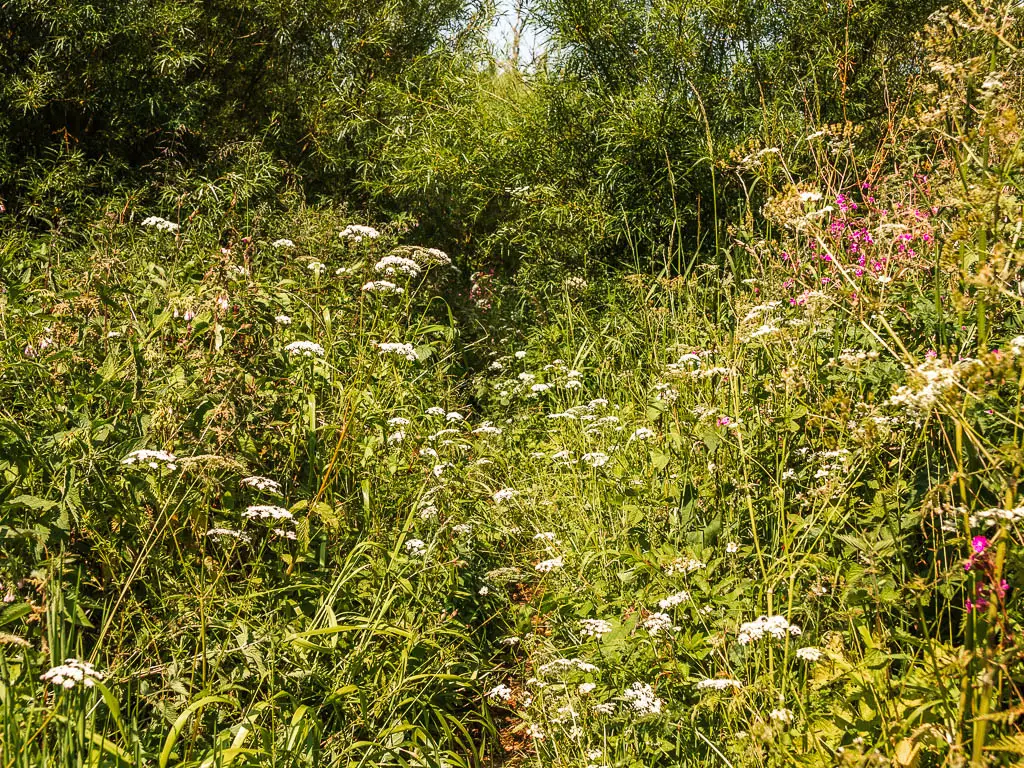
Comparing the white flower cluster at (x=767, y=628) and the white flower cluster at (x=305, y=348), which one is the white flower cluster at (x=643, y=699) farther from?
the white flower cluster at (x=305, y=348)

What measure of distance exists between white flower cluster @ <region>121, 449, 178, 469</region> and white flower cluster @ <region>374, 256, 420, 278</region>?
1.31m

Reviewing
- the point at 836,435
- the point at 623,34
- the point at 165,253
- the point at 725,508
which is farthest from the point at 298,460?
the point at 623,34

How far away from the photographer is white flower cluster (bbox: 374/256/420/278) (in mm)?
3445

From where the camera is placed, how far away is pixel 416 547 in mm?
2846

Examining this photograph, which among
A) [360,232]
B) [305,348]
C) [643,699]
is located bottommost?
[643,699]

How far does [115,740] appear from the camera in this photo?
2.19 meters

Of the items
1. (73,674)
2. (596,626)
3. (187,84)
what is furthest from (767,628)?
(187,84)

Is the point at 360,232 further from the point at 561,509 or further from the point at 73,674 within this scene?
the point at 73,674

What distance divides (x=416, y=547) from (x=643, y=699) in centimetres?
103

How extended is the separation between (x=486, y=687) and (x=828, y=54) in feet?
14.6

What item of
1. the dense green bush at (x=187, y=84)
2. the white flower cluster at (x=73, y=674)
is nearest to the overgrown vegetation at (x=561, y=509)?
the white flower cluster at (x=73, y=674)

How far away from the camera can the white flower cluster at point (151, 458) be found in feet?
7.39

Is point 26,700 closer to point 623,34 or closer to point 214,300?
point 214,300

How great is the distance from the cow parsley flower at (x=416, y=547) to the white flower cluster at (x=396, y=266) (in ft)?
3.84
